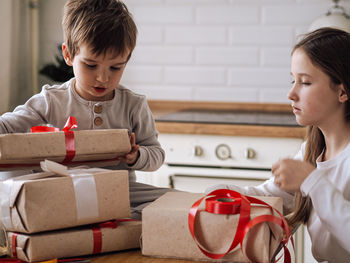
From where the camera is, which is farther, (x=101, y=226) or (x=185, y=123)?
(x=185, y=123)

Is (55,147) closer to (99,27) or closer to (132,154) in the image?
(132,154)

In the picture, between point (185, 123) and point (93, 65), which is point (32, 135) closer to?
point (93, 65)

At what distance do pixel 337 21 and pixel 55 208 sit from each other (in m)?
2.06

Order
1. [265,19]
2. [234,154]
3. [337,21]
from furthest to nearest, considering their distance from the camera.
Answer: [265,19]
[337,21]
[234,154]

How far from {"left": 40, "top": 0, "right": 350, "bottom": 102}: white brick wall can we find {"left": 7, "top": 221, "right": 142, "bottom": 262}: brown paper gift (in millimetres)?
1943

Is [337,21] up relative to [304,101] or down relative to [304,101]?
up

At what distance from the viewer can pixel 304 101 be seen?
1.25m

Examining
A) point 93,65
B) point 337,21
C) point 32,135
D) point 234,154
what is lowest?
point 234,154

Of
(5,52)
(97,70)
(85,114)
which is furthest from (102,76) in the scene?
(5,52)

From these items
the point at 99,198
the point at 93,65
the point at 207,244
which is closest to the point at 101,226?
the point at 99,198

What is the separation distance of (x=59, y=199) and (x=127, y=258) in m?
0.17

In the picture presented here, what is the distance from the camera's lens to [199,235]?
96 cm

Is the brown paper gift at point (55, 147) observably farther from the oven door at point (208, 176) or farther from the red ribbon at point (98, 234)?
the oven door at point (208, 176)

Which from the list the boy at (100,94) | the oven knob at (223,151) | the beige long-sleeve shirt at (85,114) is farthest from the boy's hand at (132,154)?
the oven knob at (223,151)
